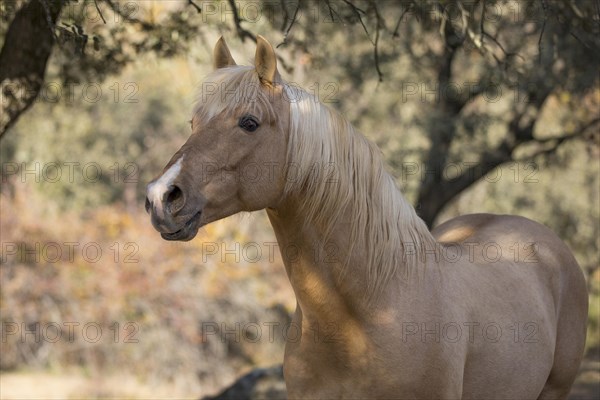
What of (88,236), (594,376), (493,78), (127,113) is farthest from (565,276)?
(127,113)

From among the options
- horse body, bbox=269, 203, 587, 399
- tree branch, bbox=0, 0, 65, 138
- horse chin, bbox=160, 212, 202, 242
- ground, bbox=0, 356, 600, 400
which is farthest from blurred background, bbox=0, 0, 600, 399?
horse chin, bbox=160, 212, 202, 242

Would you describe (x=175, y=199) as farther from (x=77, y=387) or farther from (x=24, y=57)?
(x=77, y=387)

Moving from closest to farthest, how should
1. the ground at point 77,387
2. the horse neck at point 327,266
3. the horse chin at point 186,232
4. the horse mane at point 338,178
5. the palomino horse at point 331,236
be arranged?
the horse chin at point 186,232 < the palomino horse at point 331,236 < the horse mane at point 338,178 < the horse neck at point 327,266 < the ground at point 77,387

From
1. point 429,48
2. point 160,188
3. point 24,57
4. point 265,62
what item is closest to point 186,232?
point 160,188

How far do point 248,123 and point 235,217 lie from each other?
359 inches

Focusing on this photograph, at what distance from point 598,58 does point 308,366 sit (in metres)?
5.57

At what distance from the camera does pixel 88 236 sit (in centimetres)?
1291

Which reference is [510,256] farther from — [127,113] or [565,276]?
[127,113]

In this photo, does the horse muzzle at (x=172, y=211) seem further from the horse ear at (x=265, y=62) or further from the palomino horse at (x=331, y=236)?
the horse ear at (x=265, y=62)

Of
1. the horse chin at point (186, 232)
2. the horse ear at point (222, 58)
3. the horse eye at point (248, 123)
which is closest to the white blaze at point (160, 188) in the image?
the horse chin at point (186, 232)

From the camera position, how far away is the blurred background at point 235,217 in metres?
8.69

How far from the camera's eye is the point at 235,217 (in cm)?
1248

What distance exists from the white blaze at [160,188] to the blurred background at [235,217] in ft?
12.9

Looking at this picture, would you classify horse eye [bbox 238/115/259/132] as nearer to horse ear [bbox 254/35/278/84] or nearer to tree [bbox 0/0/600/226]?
horse ear [bbox 254/35/278/84]
